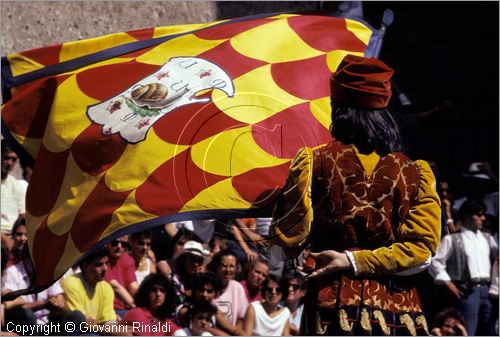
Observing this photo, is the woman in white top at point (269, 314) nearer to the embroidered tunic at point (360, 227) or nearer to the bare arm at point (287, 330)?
the bare arm at point (287, 330)

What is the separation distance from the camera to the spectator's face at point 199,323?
861 centimetres

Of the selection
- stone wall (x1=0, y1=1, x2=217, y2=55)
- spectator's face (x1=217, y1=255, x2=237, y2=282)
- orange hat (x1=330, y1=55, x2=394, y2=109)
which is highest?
orange hat (x1=330, y1=55, x2=394, y2=109)

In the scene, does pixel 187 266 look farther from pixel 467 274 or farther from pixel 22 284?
pixel 467 274

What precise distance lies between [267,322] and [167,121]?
2379mm

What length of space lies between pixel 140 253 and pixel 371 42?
2247mm

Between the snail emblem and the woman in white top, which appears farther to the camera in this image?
the woman in white top

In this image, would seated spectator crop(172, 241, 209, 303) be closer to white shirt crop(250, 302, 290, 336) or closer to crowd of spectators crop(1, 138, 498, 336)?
crowd of spectators crop(1, 138, 498, 336)

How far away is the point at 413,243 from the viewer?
18.2ft

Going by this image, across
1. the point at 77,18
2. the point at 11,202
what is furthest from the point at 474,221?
the point at 77,18

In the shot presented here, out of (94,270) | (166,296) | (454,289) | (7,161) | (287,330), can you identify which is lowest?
(454,289)

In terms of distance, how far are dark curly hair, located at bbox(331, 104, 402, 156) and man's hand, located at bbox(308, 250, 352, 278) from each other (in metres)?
0.43

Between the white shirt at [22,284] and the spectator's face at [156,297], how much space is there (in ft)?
1.83

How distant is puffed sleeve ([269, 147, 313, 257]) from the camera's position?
5473mm

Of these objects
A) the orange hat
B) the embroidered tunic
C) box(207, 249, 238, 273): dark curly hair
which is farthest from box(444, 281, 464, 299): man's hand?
the orange hat
